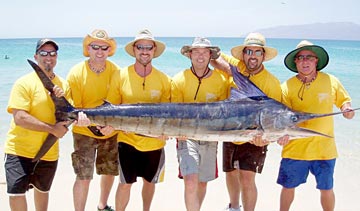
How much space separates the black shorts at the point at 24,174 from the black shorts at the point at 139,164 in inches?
27.5

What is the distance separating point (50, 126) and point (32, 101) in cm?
28

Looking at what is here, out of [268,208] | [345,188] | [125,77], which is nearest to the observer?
[125,77]

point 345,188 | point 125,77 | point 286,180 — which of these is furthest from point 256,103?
point 345,188

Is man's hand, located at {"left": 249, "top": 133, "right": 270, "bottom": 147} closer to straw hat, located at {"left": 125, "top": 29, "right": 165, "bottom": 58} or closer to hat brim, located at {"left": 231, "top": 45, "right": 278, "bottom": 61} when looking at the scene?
hat brim, located at {"left": 231, "top": 45, "right": 278, "bottom": 61}

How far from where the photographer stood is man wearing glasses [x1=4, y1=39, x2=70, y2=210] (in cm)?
321

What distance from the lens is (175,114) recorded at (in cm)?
340

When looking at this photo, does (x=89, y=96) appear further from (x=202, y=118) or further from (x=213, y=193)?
(x=213, y=193)

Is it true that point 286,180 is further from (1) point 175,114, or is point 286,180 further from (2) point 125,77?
(2) point 125,77

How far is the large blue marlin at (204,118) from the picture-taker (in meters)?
3.36

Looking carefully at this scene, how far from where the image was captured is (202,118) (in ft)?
11.1

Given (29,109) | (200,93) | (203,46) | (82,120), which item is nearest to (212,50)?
(203,46)

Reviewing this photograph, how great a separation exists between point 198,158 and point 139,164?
586 mm

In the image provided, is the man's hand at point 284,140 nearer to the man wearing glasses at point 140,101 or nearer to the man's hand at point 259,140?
the man's hand at point 259,140

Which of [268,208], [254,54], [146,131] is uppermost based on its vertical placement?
[254,54]
